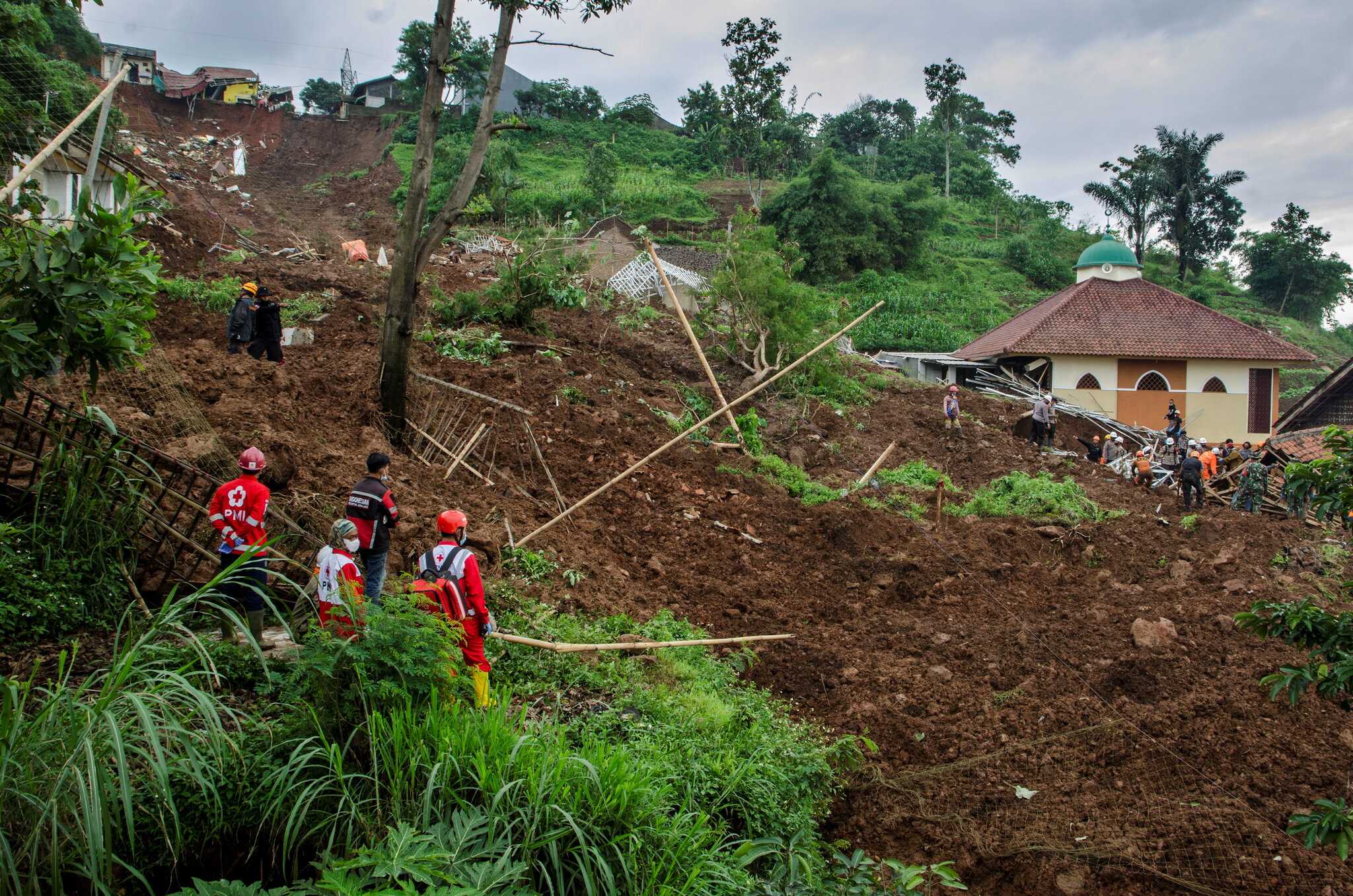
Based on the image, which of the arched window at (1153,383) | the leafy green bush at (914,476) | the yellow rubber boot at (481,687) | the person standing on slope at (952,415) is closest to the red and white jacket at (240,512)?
the yellow rubber boot at (481,687)

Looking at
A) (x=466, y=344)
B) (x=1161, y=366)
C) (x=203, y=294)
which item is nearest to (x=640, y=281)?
(x=466, y=344)

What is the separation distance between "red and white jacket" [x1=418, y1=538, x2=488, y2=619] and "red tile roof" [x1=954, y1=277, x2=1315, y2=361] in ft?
77.5

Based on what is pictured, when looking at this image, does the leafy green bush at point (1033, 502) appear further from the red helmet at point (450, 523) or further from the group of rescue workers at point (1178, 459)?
the red helmet at point (450, 523)

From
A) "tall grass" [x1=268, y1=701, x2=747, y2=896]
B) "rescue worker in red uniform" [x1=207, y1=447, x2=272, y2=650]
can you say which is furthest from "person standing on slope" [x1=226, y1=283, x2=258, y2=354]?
"tall grass" [x1=268, y1=701, x2=747, y2=896]

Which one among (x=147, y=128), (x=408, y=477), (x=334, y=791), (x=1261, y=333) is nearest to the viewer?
(x=334, y=791)

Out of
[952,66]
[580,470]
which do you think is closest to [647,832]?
[580,470]

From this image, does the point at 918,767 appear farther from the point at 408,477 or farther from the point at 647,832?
the point at 408,477

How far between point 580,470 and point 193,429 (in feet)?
16.0

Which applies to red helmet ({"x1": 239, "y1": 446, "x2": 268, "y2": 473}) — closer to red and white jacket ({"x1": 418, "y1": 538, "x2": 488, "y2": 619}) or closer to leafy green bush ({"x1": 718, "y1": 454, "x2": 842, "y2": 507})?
red and white jacket ({"x1": 418, "y1": 538, "x2": 488, "y2": 619})

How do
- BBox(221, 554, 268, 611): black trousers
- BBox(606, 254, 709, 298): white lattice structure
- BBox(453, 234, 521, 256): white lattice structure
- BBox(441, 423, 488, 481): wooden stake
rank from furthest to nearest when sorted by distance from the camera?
BBox(606, 254, 709, 298): white lattice structure, BBox(453, 234, 521, 256): white lattice structure, BBox(441, 423, 488, 481): wooden stake, BBox(221, 554, 268, 611): black trousers

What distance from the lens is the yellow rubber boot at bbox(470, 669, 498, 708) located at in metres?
4.64

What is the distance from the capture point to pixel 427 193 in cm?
879

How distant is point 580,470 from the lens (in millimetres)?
10906

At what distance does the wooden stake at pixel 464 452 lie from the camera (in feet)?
29.7
